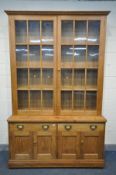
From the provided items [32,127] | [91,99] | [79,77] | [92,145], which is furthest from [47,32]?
[92,145]

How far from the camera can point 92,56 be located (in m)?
2.83

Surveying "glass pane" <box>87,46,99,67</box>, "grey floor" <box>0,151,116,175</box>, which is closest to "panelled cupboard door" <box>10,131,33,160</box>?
"grey floor" <box>0,151,116,175</box>

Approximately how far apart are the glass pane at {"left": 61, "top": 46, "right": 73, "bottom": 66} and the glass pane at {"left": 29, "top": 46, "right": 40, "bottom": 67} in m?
0.36

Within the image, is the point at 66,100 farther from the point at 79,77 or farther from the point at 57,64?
the point at 57,64

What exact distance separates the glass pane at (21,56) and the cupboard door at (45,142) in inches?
37.1

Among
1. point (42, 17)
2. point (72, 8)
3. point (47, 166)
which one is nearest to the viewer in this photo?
point (42, 17)

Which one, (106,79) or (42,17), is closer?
(42,17)

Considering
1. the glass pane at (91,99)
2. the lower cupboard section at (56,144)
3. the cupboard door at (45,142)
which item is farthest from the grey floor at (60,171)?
the glass pane at (91,99)

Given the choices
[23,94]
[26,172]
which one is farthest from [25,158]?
[23,94]

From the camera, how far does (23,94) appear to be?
2918mm

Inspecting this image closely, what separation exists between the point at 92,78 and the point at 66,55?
53cm

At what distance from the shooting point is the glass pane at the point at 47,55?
279 centimetres

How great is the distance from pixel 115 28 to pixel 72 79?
1.10 m

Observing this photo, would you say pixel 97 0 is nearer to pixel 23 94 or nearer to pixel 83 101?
pixel 83 101
